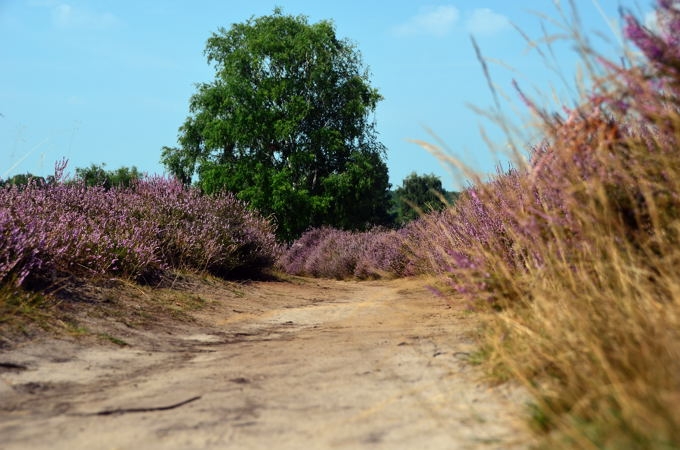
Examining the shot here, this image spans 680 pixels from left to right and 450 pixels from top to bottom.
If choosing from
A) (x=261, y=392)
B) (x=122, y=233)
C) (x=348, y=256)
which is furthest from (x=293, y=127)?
(x=261, y=392)

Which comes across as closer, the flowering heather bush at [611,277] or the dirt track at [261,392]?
the flowering heather bush at [611,277]

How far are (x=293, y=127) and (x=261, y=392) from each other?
28243 millimetres

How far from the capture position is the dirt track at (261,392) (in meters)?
2.75

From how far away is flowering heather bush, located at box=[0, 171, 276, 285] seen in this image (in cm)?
661

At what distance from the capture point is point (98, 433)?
2951mm

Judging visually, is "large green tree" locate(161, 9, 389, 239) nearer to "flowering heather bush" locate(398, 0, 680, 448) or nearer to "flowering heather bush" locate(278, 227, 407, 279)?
"flowering heather bush" locate(278, 227, 407, 279)

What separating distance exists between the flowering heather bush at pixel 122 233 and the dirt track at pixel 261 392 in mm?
1322

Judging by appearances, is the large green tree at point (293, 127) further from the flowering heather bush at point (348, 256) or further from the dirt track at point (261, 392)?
the dirt track at point (261, 392)

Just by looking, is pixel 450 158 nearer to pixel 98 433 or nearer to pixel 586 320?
pixel 586 320

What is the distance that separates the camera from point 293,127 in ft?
102

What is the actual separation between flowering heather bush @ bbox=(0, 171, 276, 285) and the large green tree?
1725 centimetres

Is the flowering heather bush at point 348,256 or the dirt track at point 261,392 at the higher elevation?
the flowering heather bush at point 348,256

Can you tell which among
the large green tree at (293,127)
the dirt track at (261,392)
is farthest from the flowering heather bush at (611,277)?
the large green tree at (293,127)

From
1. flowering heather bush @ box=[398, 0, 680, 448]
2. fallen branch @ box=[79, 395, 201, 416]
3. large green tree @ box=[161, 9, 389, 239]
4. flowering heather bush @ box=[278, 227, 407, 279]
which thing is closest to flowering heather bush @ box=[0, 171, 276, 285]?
fallen branch @ box=[79, 395, 201, 416]
